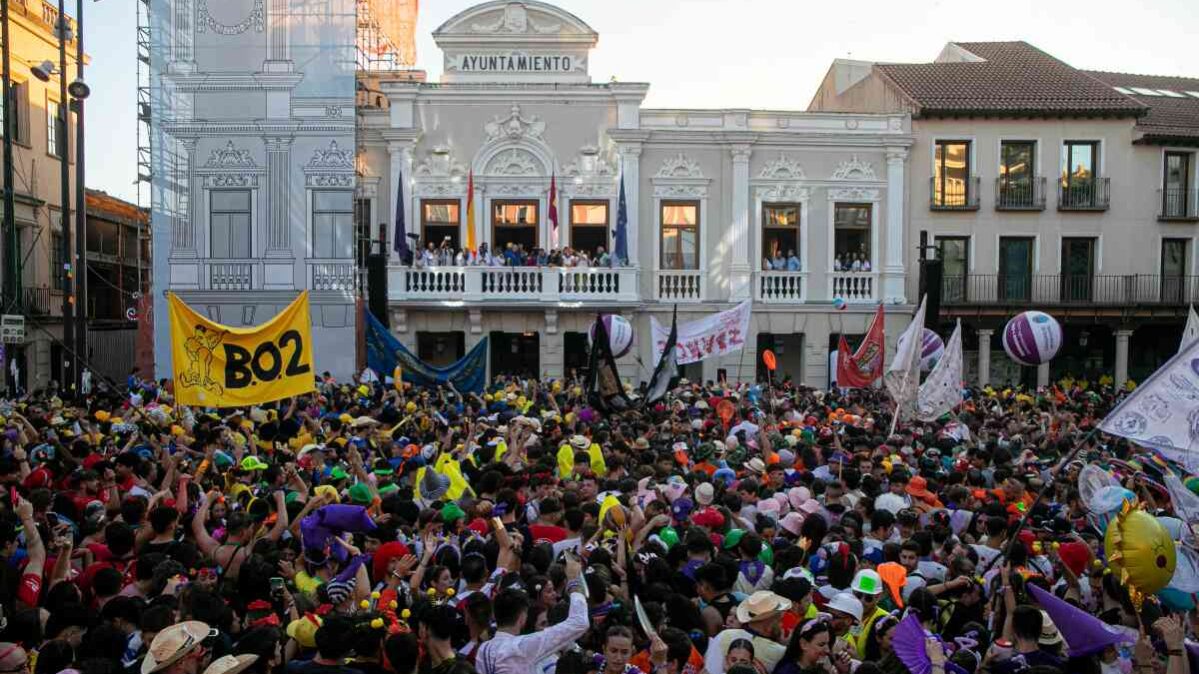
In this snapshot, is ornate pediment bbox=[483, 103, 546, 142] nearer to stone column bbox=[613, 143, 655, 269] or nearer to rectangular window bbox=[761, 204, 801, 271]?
stone column bbox=[613, 143, 655, 269]

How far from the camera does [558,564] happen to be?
6.41 meters

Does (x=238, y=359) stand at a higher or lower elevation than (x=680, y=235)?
lower

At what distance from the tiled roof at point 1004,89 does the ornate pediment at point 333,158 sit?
14.1 meters

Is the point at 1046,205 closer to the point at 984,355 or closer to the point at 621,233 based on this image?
the point at 984,355

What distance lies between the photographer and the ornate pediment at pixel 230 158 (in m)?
26.0

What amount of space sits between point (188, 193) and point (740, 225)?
43.8 feet

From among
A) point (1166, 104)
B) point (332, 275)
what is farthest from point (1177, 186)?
point (332, 275)

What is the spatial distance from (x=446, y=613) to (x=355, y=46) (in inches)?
904

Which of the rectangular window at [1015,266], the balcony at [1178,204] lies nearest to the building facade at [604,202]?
the rectangular window at [1015,266]

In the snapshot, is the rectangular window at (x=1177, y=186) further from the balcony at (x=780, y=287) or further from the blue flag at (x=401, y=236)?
the blue flag at (x=401, y=236)

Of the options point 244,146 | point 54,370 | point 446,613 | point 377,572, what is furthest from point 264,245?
point 446,613

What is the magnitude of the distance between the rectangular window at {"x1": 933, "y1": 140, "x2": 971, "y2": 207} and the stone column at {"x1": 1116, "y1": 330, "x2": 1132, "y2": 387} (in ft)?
18.2

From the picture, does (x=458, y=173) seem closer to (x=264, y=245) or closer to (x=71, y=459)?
(x=264, y=245)

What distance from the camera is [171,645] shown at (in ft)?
16.0
